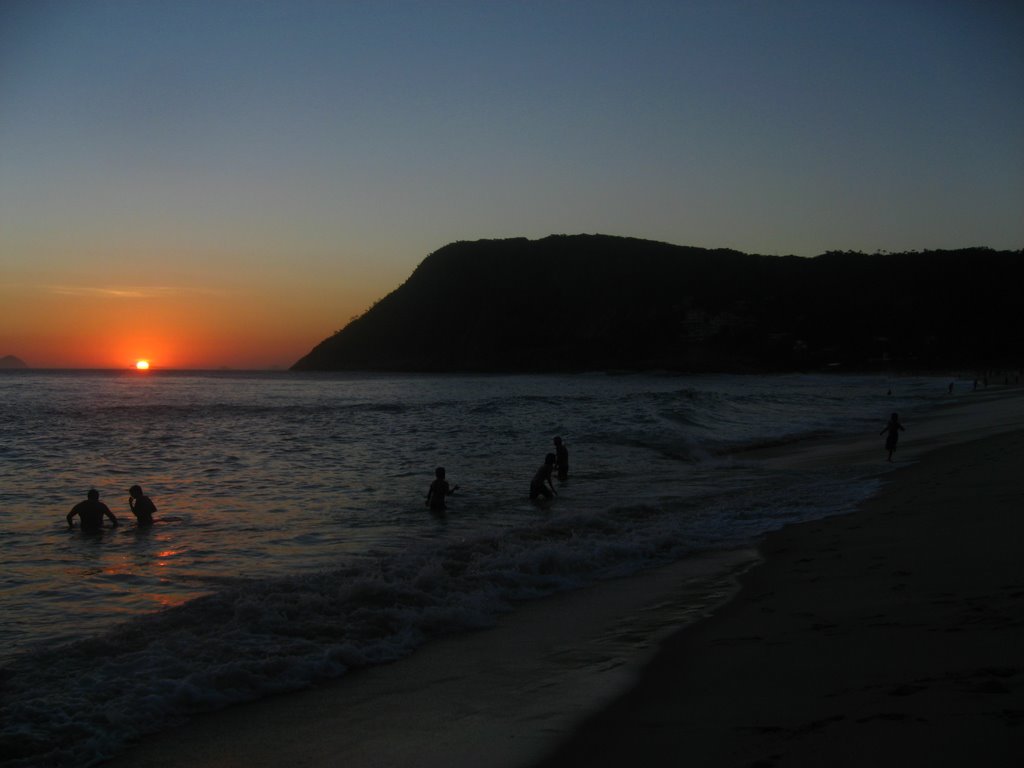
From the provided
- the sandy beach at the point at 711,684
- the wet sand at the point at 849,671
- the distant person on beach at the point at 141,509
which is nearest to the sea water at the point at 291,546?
the distant person on beach at the point at 141,509

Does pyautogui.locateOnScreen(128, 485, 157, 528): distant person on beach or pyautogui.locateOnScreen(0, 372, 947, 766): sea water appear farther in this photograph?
pyautogui.locateOnScreen(128, 485, 157, 528): distant person on beach

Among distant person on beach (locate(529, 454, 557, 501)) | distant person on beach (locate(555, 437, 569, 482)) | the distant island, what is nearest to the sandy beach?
distant person on beach (locate(529, 454, 557, 501))

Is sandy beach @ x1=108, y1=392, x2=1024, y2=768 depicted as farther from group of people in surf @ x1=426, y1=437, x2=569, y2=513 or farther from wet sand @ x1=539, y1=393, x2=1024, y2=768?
group of people in surf @ x1=426, y1=437, x2=569, y2=513

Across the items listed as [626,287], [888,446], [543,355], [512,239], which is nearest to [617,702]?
[888,446]

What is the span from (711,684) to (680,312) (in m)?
129

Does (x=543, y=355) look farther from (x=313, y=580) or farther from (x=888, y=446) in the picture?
(x=313, y=580)

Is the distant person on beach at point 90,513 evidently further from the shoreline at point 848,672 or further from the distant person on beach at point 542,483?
the shoreline at point 848,672

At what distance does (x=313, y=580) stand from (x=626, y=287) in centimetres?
Answer: 13243

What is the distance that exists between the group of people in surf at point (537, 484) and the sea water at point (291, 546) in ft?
0.88

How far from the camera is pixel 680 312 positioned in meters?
130

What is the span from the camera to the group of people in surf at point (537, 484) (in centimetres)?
1388

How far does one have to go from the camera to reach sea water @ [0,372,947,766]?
5910 millimetres

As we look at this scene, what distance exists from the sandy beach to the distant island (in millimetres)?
105660

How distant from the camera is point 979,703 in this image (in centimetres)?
387
